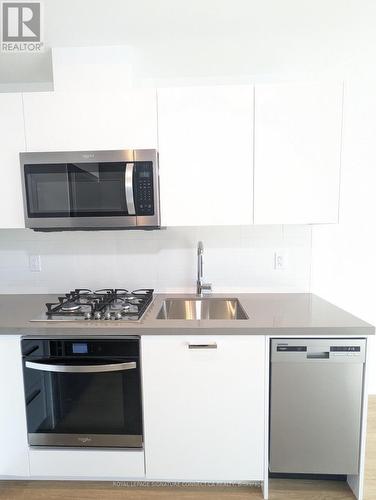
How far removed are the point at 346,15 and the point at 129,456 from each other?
2685 millimetres

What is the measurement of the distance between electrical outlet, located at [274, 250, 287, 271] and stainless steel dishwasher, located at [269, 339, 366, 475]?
0.72 m

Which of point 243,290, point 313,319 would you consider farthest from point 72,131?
point 313,319

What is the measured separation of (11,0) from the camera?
1.49 metres

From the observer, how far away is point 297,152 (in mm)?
1585

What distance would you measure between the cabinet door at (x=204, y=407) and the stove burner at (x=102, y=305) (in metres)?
0.27

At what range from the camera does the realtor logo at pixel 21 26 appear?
4.91ft

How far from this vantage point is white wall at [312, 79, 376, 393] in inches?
76.5

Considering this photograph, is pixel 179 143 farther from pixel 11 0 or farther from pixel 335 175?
pixel 11 0

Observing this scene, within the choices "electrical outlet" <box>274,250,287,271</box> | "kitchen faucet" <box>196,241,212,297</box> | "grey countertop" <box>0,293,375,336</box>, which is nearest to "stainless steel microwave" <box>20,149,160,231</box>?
"kitchen faucet" <box>196,241,212,297</box>

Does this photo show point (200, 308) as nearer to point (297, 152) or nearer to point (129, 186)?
point (129, 186)

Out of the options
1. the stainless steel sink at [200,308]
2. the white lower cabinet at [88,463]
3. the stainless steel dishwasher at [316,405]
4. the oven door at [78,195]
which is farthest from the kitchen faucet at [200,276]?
the white lower cabinet at [88,463]

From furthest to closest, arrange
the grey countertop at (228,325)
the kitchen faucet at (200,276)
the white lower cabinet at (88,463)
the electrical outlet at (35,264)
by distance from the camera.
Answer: the electrical outlet at (35,264) < the kitchen faucet at (200,276) < the white lower cabinet at (88,463) < the grey countertop at (228,325)

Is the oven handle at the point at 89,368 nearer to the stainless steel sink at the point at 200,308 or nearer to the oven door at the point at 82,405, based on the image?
the oven door at the point at 82,405

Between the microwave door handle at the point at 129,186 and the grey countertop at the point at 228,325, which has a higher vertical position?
the microwave door handle at the point at 129,186
